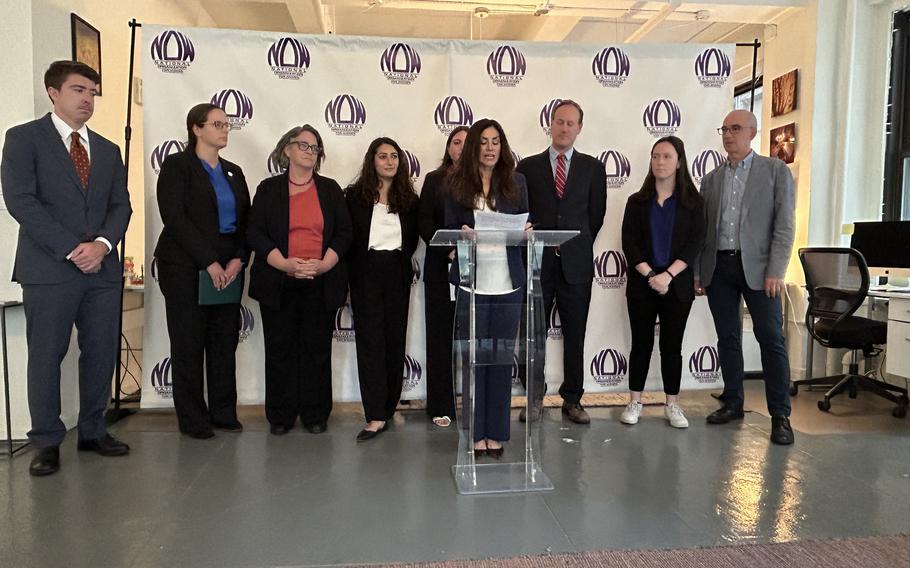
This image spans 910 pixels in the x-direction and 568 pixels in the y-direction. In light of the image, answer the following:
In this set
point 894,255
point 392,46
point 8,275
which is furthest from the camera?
point 894,255

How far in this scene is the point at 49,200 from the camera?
9.28 ft

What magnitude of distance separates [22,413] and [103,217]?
3.96 feet

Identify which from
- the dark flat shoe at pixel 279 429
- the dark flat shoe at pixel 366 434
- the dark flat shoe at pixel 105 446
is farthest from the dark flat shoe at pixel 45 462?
the dark flat shoe at pixel 366 434

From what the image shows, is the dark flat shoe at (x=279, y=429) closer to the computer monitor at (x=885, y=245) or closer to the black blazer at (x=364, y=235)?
the black blazer at (x=364, y=235)

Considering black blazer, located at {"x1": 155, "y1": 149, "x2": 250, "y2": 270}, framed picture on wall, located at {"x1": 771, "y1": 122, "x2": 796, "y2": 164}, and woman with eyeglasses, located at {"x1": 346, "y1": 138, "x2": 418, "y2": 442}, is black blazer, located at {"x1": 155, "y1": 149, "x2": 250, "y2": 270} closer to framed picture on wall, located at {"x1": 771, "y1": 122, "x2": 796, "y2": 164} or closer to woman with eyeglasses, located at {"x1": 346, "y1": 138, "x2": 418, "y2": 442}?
woman with eyeglasses, located at {"x1": 346, "y1": 138, "x2": 418, "y2": 442}

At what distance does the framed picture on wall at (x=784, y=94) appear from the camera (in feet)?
16.6

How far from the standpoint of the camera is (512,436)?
3361 millimetres

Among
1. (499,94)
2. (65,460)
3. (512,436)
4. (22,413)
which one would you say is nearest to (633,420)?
(512,436)

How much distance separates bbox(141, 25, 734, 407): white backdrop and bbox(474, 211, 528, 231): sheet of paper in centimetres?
143

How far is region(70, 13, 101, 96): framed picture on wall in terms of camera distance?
350 cm

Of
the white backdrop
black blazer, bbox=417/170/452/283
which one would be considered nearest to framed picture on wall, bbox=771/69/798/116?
the white backdrop

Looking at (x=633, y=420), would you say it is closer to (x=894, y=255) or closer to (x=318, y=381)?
(x=318, y=381)

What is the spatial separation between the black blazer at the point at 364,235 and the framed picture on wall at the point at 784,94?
359 cm

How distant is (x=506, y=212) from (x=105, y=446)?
2.31 m
